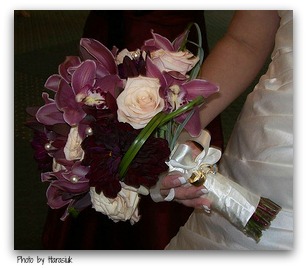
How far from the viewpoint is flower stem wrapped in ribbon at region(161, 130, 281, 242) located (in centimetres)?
72

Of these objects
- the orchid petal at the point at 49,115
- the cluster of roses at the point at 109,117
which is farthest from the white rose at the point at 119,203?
the orchid petal at the point at 49,115

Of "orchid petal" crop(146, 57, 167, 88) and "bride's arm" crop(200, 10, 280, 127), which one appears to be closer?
"orchid petal" crop(146, 57, 167, 88)

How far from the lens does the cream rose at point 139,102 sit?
65 centimetres

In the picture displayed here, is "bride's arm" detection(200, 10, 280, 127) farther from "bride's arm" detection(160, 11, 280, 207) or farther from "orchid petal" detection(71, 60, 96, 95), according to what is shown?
"orchid petal" detection(71, 60, 96, 95)

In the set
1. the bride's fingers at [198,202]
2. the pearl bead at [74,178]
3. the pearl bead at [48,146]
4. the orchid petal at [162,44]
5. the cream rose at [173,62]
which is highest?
the orchid petal at [162,44]

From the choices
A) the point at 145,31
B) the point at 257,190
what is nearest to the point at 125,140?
the point at 257,190

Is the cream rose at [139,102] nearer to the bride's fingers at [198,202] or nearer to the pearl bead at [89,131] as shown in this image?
the pearl bead at [89,131]

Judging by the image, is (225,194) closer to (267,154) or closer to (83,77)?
(267,154)

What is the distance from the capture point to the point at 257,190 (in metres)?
0.76

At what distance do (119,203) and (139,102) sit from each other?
14 cm

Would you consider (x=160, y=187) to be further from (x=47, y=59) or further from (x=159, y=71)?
(x=47, y=59)

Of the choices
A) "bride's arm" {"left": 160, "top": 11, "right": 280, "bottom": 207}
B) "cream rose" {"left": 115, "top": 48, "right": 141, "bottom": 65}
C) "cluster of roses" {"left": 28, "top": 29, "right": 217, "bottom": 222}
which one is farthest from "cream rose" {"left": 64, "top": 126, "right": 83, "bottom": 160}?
"bride's arm" {"left": 160, "top": 11, "right": 280, "bottom": 207}

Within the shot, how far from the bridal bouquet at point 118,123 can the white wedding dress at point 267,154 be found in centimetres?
4

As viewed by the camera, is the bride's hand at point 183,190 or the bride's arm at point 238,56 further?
the bride's arm at point 238,56
